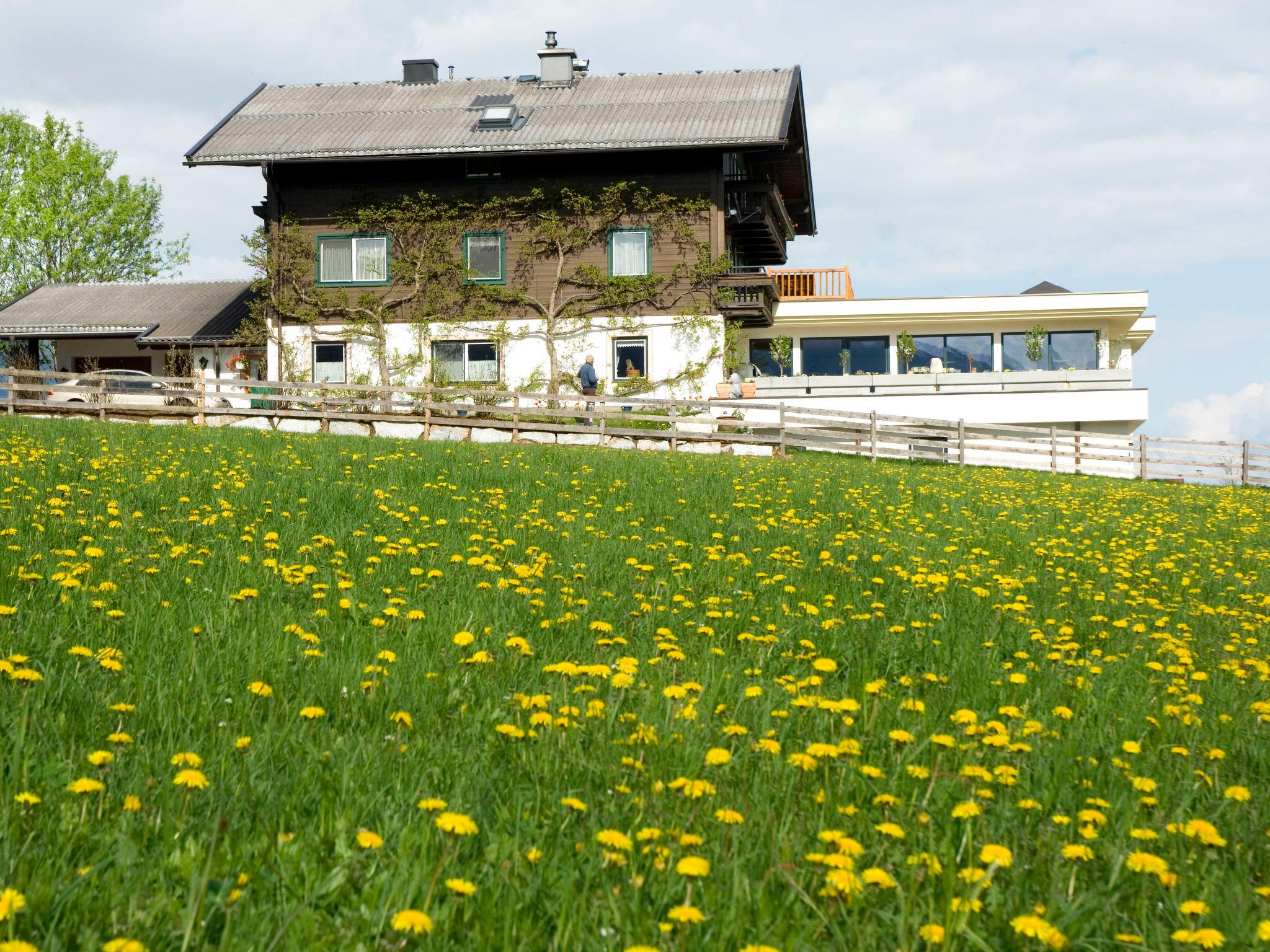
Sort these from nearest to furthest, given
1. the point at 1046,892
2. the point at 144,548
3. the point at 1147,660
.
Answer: the point at 1046,892
the point at 1147,660
the point at 144,548

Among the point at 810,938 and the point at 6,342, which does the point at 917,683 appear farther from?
the point at 6,342

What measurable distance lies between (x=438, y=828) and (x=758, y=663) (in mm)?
2315

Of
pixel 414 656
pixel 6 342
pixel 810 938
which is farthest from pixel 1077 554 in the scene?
pixel 6 342

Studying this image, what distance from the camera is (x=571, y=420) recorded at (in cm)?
2636

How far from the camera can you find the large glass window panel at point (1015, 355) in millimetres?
37406

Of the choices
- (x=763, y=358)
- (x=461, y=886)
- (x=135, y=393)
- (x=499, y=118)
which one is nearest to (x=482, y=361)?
(x=499, y=118)

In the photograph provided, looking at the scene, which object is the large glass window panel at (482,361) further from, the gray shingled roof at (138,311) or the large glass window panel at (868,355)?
the large glass window panel at (868,355)

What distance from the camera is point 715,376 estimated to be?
1146 inches

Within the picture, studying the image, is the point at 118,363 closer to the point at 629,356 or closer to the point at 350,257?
the point at 350,257

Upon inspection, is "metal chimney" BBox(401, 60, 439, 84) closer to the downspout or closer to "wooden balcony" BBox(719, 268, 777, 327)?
the downspout

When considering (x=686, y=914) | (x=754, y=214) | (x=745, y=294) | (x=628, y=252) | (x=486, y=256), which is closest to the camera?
(x=686, y=914)

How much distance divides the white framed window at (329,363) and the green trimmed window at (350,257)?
1.65 meters

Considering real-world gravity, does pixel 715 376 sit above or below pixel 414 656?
above

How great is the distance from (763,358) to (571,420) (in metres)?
13.1
